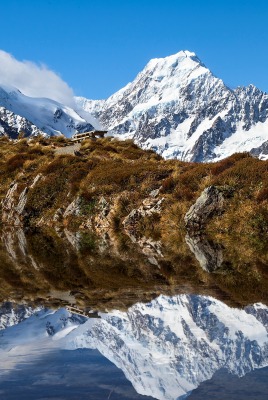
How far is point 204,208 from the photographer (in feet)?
102

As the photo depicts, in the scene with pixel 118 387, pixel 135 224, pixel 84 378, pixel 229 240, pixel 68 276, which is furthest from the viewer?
pixel 135 224

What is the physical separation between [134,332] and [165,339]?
2.17 ft

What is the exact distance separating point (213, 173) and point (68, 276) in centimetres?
2041

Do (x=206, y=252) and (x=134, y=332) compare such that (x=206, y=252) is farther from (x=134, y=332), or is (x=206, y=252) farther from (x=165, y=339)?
(x=165, y=339)

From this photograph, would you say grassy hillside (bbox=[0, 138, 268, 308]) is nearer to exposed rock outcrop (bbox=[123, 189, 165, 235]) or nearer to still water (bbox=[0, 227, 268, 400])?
still water (bbox=[0, 227, 268, 400])

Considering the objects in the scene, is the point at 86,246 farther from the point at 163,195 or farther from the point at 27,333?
the point at 27,333

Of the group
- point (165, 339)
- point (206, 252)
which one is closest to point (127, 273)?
point (206, 252)

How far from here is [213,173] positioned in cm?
3541

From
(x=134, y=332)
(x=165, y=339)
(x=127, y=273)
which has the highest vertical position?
(x=127, y=273)

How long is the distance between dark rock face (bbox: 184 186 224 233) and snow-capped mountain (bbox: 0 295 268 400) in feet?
61.6

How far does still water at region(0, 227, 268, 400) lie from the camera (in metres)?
7.02

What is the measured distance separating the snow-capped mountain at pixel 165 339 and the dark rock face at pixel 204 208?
1876 cm

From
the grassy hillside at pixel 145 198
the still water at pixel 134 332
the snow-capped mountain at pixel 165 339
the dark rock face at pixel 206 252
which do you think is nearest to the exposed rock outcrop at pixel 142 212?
the grassy hillside at pixel 145 198

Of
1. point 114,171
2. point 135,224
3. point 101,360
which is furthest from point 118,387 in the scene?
point 114,171
